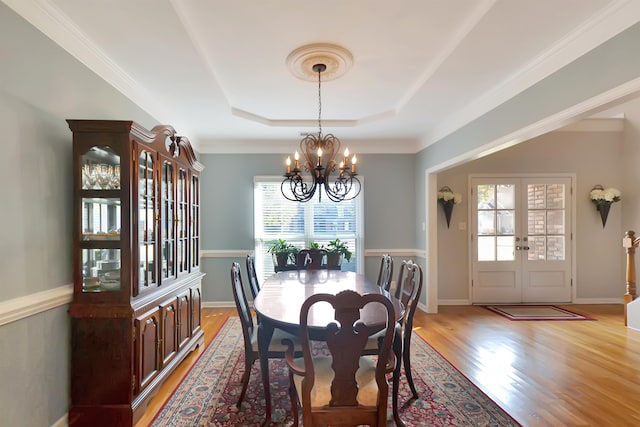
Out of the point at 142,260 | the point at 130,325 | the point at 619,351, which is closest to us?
the point at 130,325

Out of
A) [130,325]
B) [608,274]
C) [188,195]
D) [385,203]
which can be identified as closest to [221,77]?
[188,195]

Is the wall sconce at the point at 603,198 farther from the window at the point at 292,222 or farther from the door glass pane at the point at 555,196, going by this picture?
the window at the point at 292,222

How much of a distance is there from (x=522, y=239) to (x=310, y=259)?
3442 mm

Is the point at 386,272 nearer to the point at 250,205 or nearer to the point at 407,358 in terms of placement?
the point at 407,358

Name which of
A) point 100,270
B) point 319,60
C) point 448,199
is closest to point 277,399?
→ point 100,270

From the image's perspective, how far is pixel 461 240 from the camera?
5.21m

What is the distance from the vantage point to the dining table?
1.94 m

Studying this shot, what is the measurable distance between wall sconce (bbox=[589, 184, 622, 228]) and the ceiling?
9.91ft

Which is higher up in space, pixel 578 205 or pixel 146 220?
pixel 578 205

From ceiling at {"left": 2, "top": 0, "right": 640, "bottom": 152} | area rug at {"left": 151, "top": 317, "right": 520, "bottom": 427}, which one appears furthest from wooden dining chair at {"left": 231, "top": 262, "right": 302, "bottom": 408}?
ceiling at {"left": 2, "top": 0, "right": 640, "bottom": 152}

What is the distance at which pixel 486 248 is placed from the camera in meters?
5.24

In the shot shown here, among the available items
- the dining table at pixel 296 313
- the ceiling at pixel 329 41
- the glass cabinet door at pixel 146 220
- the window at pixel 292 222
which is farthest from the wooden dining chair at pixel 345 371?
the window at pixel 292 222

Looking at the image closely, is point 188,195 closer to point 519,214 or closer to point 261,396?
point 261,396

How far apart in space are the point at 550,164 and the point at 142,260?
577cm
